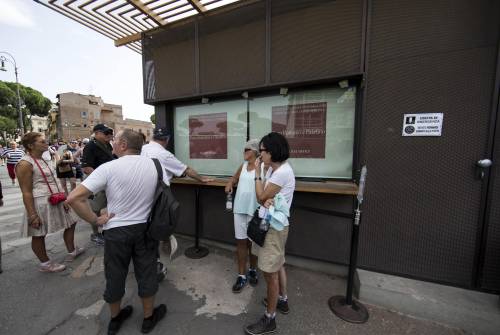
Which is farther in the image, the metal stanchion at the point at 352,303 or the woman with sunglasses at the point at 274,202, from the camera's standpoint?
the metal stanchion at the point at 352,303

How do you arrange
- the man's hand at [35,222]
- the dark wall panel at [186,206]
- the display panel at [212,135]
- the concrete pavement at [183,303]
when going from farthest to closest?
the dark wall panel at [186,206]
the display panel at [212,135]
the man's hand at [35,222]
the concrete pavement at [183,303]

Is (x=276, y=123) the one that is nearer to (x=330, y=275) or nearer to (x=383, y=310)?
(x=330, y=275)

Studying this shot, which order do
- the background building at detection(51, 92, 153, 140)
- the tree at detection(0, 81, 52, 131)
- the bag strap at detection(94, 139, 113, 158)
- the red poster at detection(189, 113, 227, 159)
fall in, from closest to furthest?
the bag strap at detection(94, 139, 113, 158) → the red poster at detection(189, 113, 227, 159) → the tree at detection(0, 81, 52, 131) → the background building at detection(51, 92, 153, 140)

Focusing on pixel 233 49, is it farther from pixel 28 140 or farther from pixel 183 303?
pixel 183 303

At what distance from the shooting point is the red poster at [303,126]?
306 centimetres

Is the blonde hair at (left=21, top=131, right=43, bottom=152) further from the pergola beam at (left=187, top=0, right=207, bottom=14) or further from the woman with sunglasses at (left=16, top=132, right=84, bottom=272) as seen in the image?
the pergola beam at (left=187, top=0, right=207, bottom=14)

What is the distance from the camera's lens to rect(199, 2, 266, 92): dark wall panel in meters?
3.10

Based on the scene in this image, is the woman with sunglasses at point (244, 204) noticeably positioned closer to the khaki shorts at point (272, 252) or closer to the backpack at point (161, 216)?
the khaki shorts at point (272, 252)

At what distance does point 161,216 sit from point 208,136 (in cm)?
222

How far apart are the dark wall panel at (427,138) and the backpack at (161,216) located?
235 centimetres

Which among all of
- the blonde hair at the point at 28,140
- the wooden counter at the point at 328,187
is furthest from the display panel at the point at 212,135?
the blonde hair at the point at 28,140

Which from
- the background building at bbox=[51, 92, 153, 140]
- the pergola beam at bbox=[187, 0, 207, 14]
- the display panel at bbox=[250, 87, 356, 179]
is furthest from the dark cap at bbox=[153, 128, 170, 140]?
the background building at bbox=[51, 92, 153, 140]

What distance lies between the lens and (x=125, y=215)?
185cm

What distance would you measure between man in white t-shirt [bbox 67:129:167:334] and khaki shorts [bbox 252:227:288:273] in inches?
41.8
